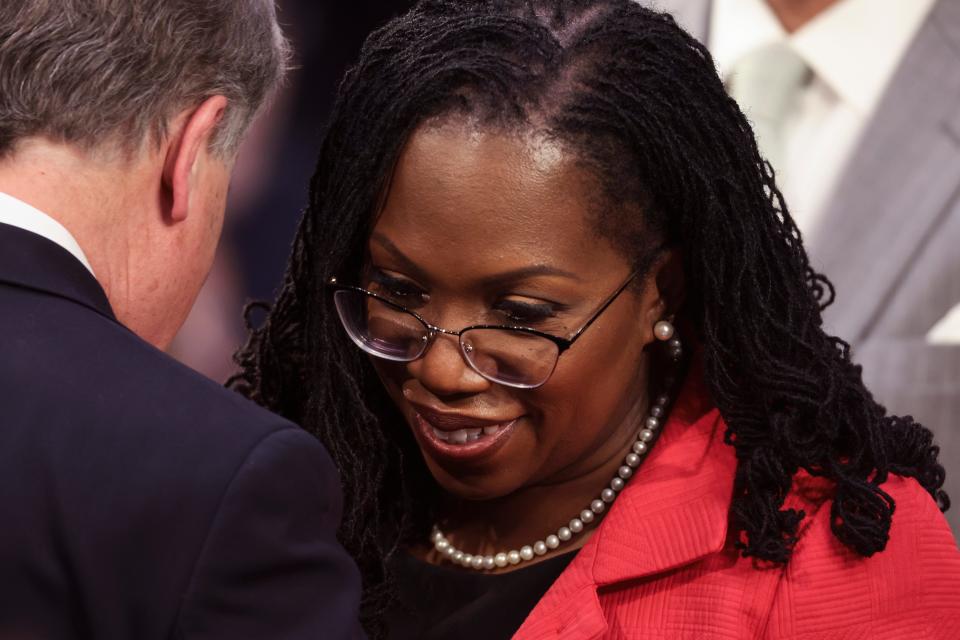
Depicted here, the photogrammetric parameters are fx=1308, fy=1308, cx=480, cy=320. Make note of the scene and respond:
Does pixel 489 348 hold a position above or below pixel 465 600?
above

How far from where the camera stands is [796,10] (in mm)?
2637

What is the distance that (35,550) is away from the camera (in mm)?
1139

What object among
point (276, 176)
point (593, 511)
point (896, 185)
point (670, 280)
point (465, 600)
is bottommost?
point (276, 176)

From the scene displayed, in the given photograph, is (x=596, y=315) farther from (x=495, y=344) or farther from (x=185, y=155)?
(x=185, y=155)

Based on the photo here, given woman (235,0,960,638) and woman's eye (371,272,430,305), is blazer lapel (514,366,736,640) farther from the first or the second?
woman's eye (371,272,430,305)

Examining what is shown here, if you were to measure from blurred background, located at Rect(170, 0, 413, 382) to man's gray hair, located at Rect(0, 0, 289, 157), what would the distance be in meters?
1.71

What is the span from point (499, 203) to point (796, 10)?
1.35m

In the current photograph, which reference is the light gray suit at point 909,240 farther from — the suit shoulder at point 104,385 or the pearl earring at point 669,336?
the suit shoulder at point 104,385

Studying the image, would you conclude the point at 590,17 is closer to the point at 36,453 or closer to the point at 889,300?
the point at 36,453

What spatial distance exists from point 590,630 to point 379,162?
0.64m

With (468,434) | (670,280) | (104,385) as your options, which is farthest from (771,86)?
(104,385)

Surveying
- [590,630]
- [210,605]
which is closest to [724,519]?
[590,630]

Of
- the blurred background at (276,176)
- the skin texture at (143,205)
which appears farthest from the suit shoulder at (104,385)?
the blurred background at (276,176)

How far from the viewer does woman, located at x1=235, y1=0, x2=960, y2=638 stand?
61.9 inches
